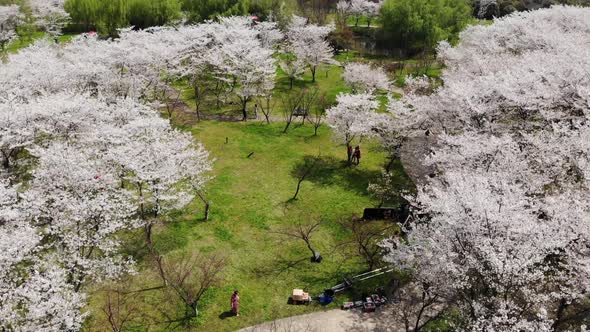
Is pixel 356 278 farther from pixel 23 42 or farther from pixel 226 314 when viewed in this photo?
pixel 23 42

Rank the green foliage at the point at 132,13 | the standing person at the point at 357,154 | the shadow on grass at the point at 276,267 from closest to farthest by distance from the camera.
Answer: the shadow on grass at the point at 276,267, the standing person at the point at 357,154, the green foliage at the point at 132,13

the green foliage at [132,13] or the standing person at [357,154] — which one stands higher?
the green foliage at [132,13]

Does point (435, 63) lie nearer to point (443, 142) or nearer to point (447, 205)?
point (443, 142)

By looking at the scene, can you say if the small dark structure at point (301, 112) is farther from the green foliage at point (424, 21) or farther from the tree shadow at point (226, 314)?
the green foliage at point (424, 21)

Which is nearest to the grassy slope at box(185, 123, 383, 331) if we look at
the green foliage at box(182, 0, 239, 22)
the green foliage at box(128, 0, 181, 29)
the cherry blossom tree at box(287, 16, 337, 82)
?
the cherry blossom tree at box(287, 16, 337, 82)

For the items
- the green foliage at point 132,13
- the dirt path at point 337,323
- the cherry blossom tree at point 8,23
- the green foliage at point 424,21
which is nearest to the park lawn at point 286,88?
the green foliage at point 424,21

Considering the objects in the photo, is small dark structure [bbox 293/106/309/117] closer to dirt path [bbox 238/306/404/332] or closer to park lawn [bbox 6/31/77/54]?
dirt path [bbox 238/306/404/332]

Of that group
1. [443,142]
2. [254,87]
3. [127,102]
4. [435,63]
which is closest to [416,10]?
[435,63]
